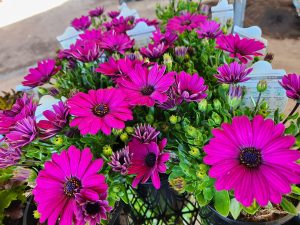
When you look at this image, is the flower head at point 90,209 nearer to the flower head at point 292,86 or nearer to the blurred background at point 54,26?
the flower head at point 292,86

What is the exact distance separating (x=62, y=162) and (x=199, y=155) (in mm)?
197

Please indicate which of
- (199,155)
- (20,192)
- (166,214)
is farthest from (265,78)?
(20,192)

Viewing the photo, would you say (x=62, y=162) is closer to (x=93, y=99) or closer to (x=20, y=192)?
(x=93, y=99)

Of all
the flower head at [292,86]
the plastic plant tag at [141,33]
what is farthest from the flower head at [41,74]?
the flower head at [292,86]

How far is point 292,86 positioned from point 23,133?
40cm

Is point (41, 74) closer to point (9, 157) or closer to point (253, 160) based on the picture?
point (9, 157)

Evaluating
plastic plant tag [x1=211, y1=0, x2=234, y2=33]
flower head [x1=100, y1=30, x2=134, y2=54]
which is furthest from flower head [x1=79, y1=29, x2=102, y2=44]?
plastic plant tag [x1=211, y1=0, x2=234, y2=33]

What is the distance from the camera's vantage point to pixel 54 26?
7.95ft

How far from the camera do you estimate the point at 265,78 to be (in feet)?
1.67

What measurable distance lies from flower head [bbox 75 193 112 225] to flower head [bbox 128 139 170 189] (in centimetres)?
6

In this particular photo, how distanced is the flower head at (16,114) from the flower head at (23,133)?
0.10 ft

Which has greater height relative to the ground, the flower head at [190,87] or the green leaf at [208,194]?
the flower head at [190,87]

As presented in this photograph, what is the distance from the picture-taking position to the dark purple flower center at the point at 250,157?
1.25ft

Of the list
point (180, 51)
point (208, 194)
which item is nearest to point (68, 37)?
point (180, 51)
